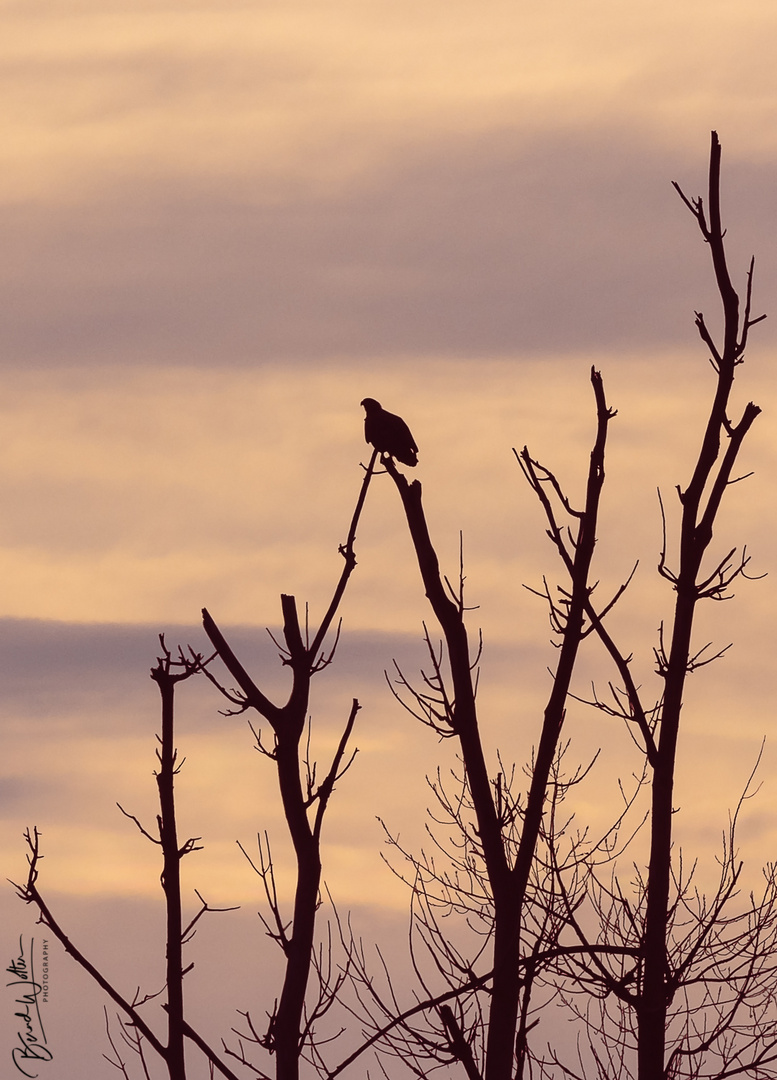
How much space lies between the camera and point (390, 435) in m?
16.3

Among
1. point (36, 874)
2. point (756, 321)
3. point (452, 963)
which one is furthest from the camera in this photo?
point (36, 874)

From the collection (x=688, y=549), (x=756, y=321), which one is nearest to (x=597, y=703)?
(x=688, y=549)

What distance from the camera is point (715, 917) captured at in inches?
419

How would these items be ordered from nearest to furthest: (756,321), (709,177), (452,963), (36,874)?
(709,177) → (756,321) → (452,963) → (36,874)

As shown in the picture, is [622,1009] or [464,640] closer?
[464,640]

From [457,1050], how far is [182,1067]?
7.89ft

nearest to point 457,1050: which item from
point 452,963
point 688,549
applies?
point 452,963

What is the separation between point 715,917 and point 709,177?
5.30 meters

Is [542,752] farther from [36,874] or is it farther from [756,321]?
[36,874]

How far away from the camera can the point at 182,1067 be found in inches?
440

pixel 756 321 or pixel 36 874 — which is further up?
pixel 756 321

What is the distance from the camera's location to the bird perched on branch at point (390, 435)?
53.1 feet

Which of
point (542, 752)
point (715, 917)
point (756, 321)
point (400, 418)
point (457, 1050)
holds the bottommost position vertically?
point (457, 1050)

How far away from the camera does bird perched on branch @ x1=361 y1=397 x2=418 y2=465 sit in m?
16.2
